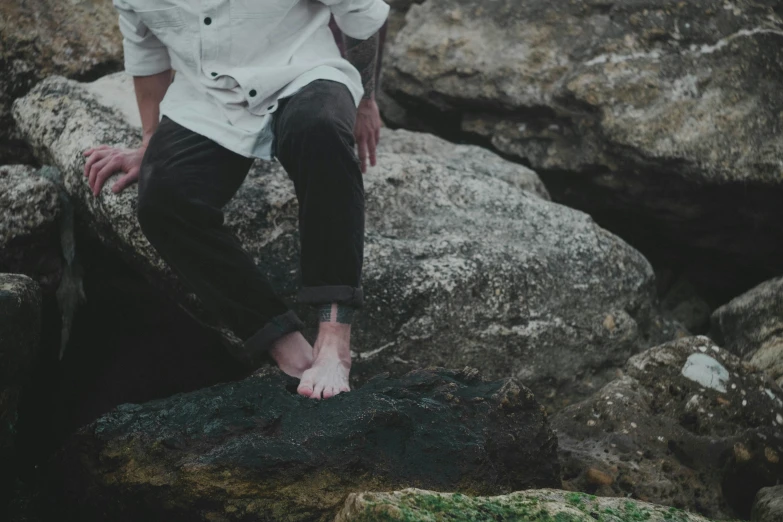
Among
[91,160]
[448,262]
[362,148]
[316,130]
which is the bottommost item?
[448,262]

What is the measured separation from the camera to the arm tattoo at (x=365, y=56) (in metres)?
3.28

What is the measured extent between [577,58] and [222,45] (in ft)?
7.28

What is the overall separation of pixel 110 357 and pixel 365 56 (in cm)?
168

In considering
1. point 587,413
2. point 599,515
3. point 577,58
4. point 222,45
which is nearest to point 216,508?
point 599,515

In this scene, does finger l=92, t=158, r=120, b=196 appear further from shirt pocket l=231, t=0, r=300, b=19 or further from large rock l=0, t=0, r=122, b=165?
large rock l=0, t=0, r=122, b=165

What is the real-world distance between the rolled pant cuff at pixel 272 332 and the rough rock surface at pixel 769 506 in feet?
5.15

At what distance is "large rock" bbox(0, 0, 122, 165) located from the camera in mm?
4184

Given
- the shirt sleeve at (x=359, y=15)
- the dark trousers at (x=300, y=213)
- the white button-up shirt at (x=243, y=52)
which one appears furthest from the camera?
the shirt sleeve at (x=359, y=15)

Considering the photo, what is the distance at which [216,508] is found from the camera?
2150mm

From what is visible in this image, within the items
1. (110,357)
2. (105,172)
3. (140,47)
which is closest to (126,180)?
(105,172)

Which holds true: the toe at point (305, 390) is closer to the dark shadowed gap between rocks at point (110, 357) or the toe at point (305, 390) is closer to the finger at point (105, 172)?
the dark shadowed gap between rocks at point (110, 357)

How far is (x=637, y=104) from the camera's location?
4250mm

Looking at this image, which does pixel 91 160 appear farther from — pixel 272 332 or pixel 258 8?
pixel 272 332

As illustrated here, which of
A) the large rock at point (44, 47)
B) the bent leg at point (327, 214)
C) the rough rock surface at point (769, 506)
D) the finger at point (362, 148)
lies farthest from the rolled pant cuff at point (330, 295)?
the large rock at point (44, 47)
